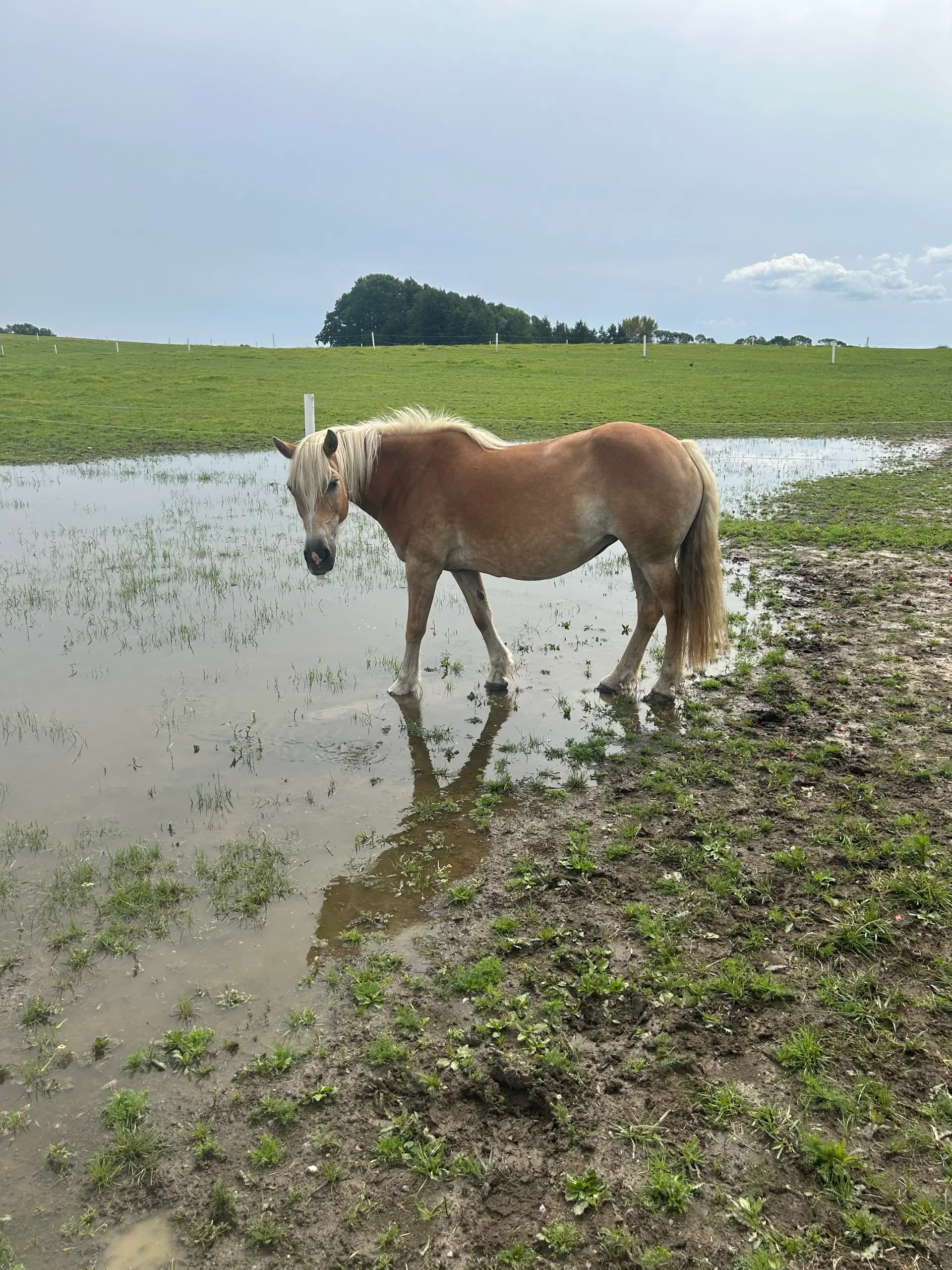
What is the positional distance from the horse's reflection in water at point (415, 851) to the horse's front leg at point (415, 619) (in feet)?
1.85

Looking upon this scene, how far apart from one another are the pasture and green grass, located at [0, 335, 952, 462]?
49.8 feet

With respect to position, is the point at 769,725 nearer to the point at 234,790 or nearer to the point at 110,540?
the point at 234,790

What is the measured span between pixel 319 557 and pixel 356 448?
1.02m

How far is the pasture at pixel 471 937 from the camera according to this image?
247 cm

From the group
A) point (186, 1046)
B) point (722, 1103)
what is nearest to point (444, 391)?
point (186, 1046)

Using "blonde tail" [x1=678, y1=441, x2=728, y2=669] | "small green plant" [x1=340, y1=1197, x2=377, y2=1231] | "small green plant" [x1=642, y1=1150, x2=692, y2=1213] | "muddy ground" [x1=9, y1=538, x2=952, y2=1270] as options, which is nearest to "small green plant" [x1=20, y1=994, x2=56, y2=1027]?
"muddy ground" [x1=9, y1=538, x2=952, y2=1270]

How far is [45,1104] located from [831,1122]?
290cm

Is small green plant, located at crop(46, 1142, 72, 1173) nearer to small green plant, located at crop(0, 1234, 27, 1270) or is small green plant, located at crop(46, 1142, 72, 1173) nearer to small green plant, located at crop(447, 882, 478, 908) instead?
small green plant, located at crop(0, 1234, 27, 1270)

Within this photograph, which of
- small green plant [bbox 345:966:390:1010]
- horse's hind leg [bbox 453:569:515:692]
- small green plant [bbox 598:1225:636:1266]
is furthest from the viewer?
horse's hind leg [bbox 453:569:515:692]

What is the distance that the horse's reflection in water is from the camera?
3.95 m

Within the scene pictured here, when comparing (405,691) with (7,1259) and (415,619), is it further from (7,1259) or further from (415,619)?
(7,1259)

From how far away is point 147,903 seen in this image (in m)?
3.99

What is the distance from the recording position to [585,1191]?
8.14 ft

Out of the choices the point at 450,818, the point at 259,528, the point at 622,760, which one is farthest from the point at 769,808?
the point at 259,528
